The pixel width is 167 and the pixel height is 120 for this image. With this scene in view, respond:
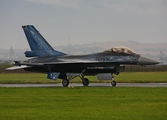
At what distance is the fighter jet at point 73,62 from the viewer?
104 feet

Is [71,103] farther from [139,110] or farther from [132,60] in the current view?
[132,60]

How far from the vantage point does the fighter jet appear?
104 ft

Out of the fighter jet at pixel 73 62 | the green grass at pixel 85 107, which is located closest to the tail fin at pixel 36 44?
the fighter jet at pixel 73 62

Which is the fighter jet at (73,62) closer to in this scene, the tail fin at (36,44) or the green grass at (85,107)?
the tail fin at (36,44)

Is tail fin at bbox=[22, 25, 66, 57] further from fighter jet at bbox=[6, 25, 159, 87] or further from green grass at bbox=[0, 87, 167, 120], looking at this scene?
green grass at bbox=[0, 87, 167, 120]

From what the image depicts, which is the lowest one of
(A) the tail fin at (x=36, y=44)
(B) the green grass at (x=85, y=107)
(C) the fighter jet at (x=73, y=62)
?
(B) the green grass at (x=85, y=107)

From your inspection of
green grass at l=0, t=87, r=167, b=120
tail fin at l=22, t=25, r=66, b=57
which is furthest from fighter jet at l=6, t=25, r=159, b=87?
green grass at l=0, t=87, r=167, b=120

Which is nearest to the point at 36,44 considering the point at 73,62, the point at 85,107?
the point at 73,62

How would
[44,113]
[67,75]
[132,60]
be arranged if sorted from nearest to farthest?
[44,113] → [132,60] → [67,75]

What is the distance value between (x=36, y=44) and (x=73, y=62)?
427cm

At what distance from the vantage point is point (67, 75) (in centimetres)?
3350

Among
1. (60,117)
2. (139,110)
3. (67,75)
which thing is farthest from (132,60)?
(60,117)

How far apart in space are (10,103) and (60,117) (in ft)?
15.6

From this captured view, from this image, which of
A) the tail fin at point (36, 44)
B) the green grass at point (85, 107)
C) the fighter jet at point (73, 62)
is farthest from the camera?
the tail fin at point (36, 44)
